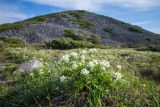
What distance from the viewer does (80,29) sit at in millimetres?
81438

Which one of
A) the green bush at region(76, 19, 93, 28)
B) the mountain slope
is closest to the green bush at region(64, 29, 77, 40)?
the mountain slope

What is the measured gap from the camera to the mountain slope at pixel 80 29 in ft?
223

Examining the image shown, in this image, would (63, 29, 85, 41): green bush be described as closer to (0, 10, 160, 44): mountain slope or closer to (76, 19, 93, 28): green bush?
(0, 10, 160, 44): mountain slope

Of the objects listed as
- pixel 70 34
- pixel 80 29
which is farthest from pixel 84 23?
pixel 70 34

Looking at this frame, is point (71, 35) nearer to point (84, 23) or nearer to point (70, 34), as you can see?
point (70, 34)

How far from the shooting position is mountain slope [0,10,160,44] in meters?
68.1

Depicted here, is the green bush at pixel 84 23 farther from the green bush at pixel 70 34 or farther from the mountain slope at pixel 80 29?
the green bush at pixel 70 34

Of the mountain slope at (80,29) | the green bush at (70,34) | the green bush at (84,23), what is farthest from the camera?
the green bush at (84,23)

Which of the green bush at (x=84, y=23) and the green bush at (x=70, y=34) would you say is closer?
the green bush at (x=70, y=34)

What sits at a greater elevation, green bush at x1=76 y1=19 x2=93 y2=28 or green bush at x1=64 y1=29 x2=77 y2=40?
green bush at x1=76 y1=19 x2=93 y2=28

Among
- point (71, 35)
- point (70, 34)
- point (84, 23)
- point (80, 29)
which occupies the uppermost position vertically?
point (84, 23)

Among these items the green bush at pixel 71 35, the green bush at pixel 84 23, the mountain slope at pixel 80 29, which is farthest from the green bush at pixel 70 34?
the green bush at pixel 84 23

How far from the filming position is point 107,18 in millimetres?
98750

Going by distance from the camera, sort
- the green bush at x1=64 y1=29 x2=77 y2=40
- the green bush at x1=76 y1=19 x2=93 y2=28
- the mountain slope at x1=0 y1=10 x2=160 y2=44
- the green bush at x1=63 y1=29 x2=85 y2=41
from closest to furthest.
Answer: the mountain slope at x1=0 y1=10 x2=160 y2=44, the green bush at x1=63 y1=29 x2=85 y2=41, the green bush at x1=64 y1=29 x2=77 y2=40, the green bush at x1=76 y1=19 x2=93 y2=28
